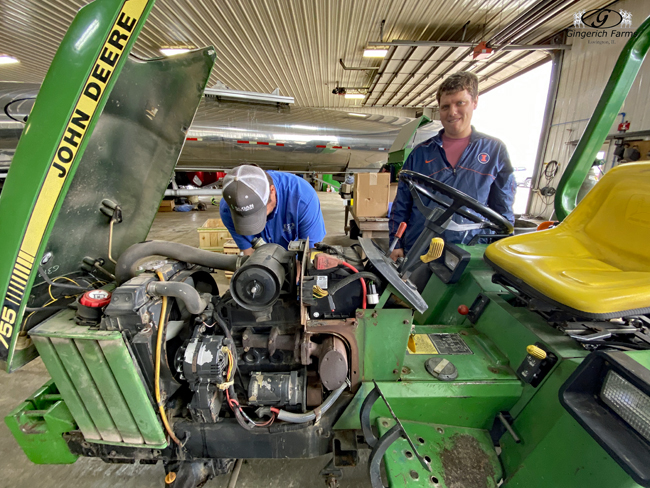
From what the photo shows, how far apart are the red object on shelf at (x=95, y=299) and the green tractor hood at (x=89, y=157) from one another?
14cm

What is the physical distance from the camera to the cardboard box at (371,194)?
416cm

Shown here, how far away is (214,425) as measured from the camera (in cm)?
118

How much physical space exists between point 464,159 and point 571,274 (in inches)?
37.9

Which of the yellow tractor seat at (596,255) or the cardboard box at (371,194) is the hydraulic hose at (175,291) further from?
the cardboard box at (371,194)

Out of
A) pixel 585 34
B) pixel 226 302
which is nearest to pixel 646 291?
pixel 226 302

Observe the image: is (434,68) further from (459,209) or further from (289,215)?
(459,209)

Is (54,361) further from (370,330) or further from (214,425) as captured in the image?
(370,330)

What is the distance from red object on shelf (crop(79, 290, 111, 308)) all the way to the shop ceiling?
5.88 m

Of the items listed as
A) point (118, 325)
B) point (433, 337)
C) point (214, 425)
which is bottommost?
point (214, 425)

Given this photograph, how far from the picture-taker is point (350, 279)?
1113 millimetres

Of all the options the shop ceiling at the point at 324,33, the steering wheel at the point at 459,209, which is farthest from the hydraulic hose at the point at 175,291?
the shop ceiling at the point at 324,33

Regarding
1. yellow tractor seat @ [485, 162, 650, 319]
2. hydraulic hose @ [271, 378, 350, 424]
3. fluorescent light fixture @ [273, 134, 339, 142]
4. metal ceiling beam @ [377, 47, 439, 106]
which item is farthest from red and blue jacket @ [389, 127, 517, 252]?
metal ceiling beam @ [377, 47, 439, 106]

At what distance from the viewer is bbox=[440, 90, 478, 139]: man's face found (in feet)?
5.67

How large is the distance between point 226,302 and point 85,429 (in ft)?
2.33
